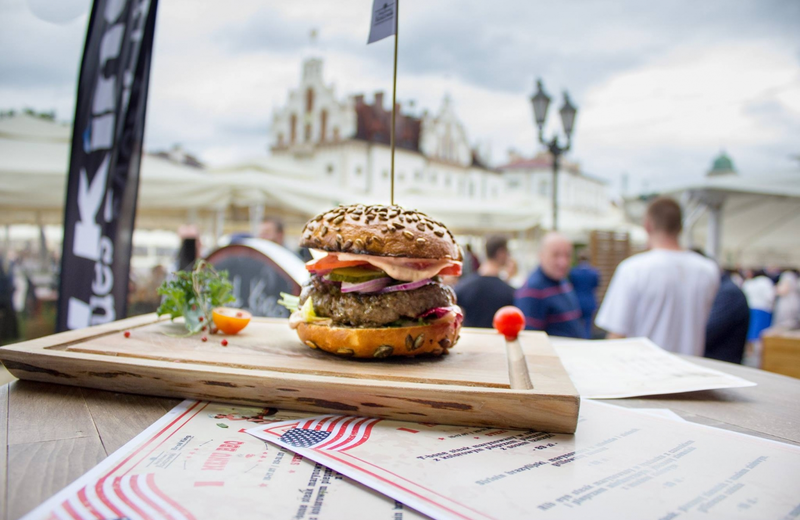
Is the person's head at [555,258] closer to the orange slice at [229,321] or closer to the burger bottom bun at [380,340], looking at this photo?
the burger bottom bun at [380,340]

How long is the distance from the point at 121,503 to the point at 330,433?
625 millimetres

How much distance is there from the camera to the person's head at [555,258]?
459cm

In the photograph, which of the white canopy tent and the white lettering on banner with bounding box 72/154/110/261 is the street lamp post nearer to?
the white canopy tent

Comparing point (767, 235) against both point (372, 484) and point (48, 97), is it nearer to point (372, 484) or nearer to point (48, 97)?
point (372, 484)

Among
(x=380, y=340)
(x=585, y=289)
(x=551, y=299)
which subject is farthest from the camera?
(x=585, y=289)

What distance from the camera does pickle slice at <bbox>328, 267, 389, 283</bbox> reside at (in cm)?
214

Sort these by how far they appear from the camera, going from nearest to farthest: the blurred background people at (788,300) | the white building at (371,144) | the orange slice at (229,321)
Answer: the orange slice at (229,321)
the blurred background people at (788,300)
the white building at (371,144)

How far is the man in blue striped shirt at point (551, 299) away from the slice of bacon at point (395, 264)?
2.39 metres

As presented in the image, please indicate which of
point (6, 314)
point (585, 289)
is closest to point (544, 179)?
point (585, 289)

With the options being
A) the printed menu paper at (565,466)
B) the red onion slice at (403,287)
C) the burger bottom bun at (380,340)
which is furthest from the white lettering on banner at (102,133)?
the printed menu paper at (565,466)

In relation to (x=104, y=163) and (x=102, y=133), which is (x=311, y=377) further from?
(x=102, y=133)

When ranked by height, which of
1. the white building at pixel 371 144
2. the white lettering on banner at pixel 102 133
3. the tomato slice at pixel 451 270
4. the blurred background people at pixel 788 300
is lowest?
the blurred background people at pixel 788 300

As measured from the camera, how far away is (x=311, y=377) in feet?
5.73

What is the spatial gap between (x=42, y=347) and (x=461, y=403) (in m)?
1.79
